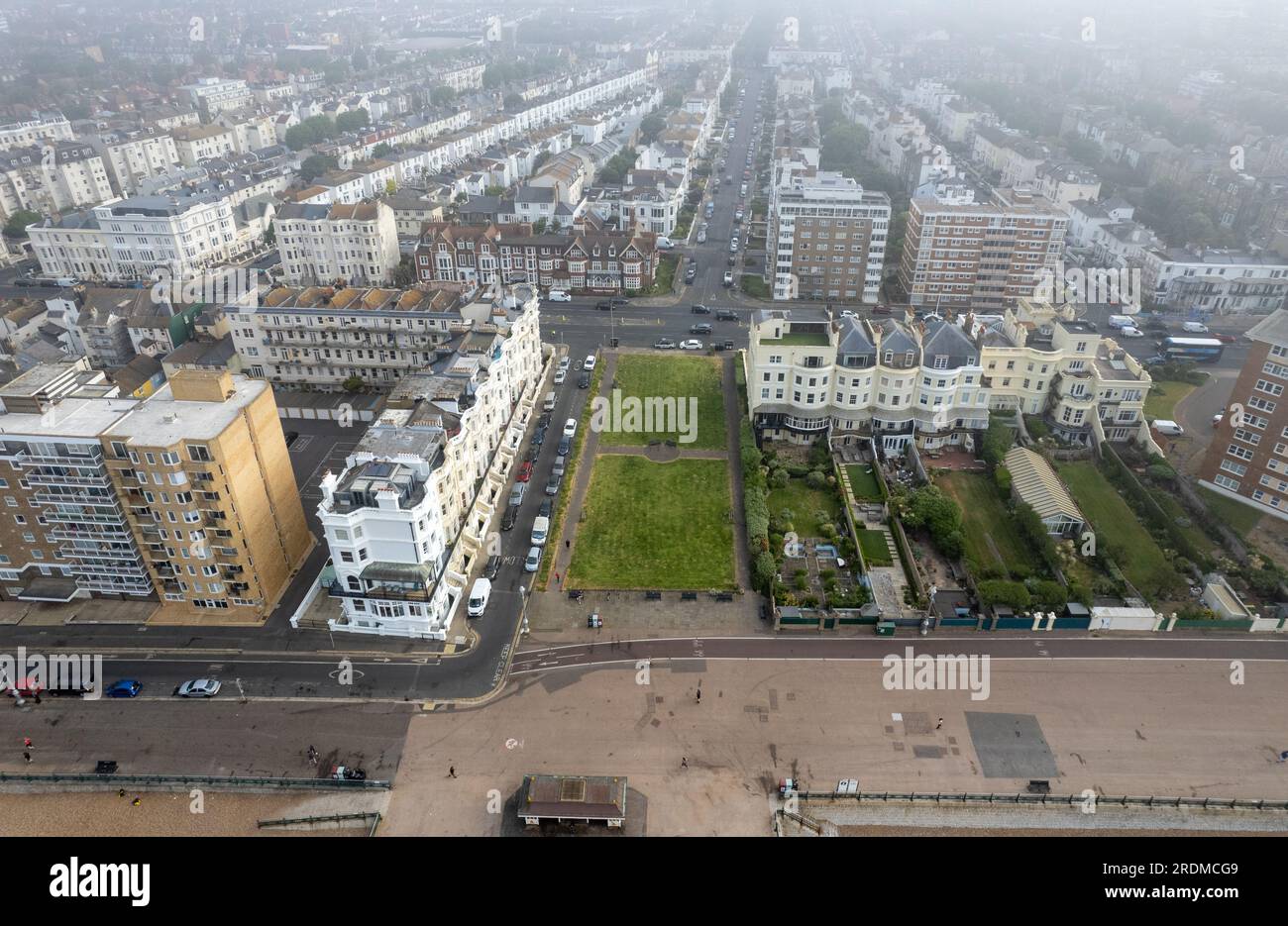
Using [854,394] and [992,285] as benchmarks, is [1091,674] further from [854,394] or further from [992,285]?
[992,285]

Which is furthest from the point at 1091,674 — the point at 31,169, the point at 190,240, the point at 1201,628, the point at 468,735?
the point at 31,169

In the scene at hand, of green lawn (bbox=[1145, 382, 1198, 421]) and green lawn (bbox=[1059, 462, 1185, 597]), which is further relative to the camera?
green lawn (bbox=[1145, 382, 1198, 421])

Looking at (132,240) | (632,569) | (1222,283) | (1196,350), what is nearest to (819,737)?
(632,569)

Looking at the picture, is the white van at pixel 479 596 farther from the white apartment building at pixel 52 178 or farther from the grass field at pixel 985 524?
the white apartment building at pixel 52 178

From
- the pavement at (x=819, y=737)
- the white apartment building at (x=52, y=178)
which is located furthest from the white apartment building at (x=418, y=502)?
the white apartment building at (x=52, y=178)

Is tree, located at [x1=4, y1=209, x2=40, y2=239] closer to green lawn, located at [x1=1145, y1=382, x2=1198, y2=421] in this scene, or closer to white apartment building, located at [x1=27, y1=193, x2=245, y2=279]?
white apartment building, located at [x1=27, y1=193, x2=245, y2=279]

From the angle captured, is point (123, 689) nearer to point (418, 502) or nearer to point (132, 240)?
point (418, 502)

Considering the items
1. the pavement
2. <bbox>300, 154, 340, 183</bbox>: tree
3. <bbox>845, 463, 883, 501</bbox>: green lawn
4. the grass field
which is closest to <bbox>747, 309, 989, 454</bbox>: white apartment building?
<bbox>845, 463, 883, 501</bbox>: green lawn
